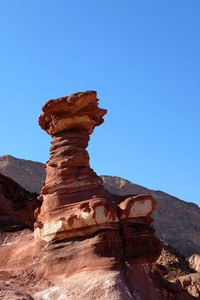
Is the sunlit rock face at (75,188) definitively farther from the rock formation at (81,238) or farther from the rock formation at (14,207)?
the rock formation at (14,207)

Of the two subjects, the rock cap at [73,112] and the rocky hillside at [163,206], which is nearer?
the rock cap at [73,112]

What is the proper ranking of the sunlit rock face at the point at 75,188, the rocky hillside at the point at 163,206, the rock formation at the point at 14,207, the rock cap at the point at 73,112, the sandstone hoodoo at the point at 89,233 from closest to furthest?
the sandstone hoodoo at the point at 89,233 < the sunlit rock face at the point at 75,188 < the rock cap at the point at 73,112 < the rock formation at the point at 14,207 < the rocky hillside at the point at 163,206

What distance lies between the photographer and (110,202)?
11.5 m

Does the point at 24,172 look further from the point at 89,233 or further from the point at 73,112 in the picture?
the point at 89,233

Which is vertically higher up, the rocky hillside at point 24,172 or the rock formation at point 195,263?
the rocky hillside at point 24,172

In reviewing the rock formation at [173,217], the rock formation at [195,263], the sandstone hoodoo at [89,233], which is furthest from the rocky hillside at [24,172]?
the sandstone hoodoo at [89,233]

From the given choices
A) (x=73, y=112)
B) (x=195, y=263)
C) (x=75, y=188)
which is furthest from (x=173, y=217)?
(x=75, y=188)

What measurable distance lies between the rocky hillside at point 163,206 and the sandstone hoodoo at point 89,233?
4576 cm

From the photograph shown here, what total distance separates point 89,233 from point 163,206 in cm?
6231

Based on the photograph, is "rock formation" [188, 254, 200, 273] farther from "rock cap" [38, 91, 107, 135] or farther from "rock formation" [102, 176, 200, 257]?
"rock cap" [38, 91, 107, 135]

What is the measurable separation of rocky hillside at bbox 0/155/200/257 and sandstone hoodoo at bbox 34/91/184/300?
45760mm

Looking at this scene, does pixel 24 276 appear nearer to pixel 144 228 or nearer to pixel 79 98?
pixel 144 228

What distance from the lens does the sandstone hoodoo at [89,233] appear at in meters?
10.6

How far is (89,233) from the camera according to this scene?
1154 centimetres
